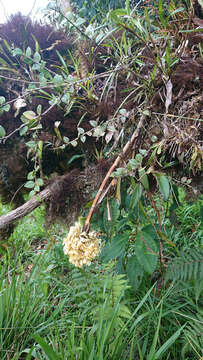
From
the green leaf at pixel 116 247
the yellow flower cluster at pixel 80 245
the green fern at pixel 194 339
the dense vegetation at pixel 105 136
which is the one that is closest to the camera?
the yellow flower cluster at pixel 80 245

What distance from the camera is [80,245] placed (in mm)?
555

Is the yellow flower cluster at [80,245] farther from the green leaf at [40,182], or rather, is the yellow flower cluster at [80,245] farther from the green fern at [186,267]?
the green fern at [186,267]

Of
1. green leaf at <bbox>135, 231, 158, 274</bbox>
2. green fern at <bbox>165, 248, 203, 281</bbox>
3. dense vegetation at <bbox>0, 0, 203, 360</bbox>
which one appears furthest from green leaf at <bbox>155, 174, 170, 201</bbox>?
green fern at <bbox>165, 248, 203, 281</bbox>

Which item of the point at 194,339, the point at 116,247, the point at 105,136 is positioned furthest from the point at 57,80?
the point at 194,339

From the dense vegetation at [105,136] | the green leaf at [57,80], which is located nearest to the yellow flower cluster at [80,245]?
the dense vegetation at [105,136]

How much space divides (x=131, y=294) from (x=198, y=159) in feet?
3.25

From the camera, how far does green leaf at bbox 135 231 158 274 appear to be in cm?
71

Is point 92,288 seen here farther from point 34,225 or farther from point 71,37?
point 34,225

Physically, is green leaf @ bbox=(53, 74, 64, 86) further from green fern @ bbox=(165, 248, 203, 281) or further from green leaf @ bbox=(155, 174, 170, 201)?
green fern @ bbox=(165, 248, 203, 281)

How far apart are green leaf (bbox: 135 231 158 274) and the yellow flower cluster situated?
173 mm

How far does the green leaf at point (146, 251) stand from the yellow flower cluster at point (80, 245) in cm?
17

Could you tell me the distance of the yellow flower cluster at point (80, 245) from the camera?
0.56 meters

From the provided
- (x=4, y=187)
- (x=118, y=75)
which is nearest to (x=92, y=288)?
(x=4, y=187)

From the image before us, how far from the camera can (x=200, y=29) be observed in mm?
619
